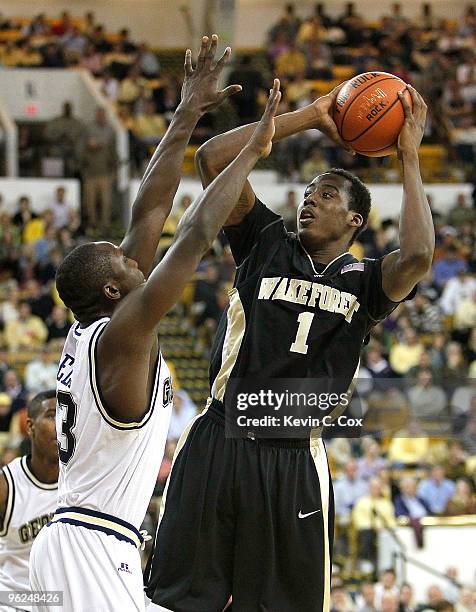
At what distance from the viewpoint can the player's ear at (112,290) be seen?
13.7 feet

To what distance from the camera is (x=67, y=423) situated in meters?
4.22

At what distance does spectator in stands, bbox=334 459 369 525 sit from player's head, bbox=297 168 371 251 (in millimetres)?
6794

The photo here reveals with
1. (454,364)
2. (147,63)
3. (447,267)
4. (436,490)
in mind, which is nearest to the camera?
(436,490)

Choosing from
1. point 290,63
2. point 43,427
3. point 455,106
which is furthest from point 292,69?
point 43,427

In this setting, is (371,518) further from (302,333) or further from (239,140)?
(239,140)

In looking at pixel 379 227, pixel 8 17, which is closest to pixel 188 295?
pixel 379 227

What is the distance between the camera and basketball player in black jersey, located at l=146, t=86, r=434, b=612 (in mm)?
4637

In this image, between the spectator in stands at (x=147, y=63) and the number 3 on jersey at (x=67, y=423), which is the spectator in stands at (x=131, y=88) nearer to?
the spectator in stands at (x=147, y=63)

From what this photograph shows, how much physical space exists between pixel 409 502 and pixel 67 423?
26.5ft

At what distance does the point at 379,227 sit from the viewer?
58.0 ft

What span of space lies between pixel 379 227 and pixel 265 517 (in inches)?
526

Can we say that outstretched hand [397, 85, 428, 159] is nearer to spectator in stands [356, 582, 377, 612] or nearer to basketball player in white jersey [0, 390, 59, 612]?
basketball player in white jersey [0, 390, 59, 612]

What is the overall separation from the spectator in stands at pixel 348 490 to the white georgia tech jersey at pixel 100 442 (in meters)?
7.34
